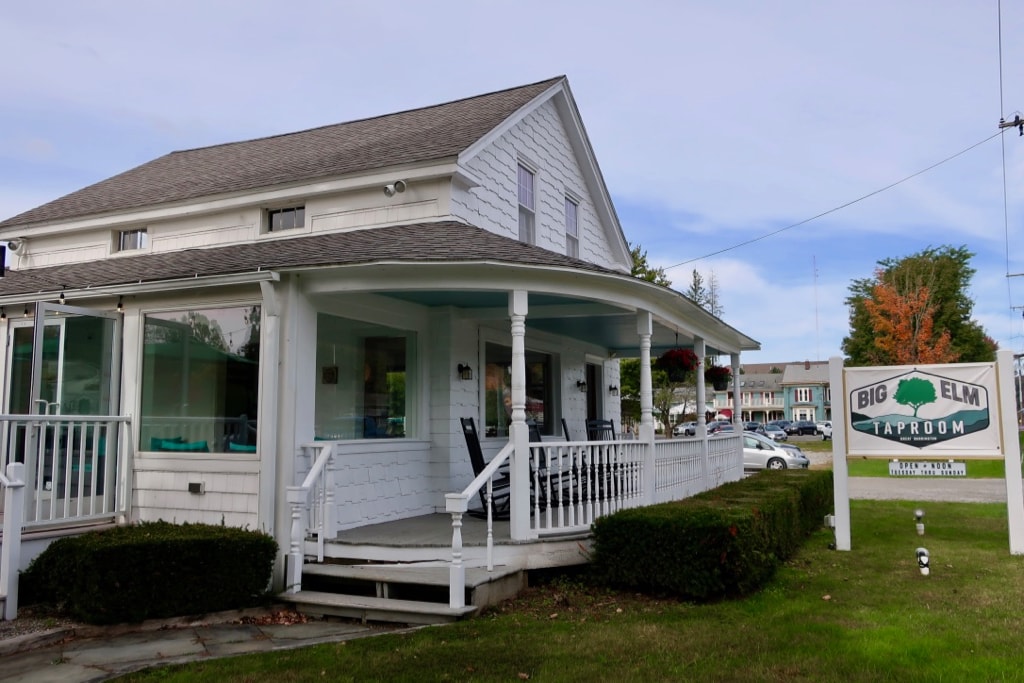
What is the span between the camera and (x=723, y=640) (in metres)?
5.36

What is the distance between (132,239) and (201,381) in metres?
4.89

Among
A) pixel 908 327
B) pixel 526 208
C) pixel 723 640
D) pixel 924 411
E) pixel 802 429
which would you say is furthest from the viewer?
pixel 802 429

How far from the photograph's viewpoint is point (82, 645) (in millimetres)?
5648

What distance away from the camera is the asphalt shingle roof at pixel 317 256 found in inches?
286

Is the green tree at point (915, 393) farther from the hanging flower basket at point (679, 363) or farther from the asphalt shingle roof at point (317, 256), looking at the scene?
the asphalt shingle roof at point (317, 256)

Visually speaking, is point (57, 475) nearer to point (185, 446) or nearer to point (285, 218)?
point (185, 446)

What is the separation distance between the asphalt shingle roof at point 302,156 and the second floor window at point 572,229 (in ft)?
7.20

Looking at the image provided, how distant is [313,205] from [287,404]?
3709 mm

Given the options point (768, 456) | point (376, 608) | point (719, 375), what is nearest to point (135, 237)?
point (376, 608)

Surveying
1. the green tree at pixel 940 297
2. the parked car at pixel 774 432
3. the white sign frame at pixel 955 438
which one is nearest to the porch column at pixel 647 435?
the white sign frame at pixel 955 438

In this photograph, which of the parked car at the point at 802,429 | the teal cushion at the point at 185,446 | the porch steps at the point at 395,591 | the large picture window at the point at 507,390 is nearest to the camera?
the porch steps at the point at 395,591

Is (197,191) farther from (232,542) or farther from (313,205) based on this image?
(232,542)

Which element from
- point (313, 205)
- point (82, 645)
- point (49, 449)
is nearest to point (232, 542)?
point (82, 645)

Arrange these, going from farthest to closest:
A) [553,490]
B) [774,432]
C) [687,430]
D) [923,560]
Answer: [774,432]
[687,430]
[553,490]
[923,560]
